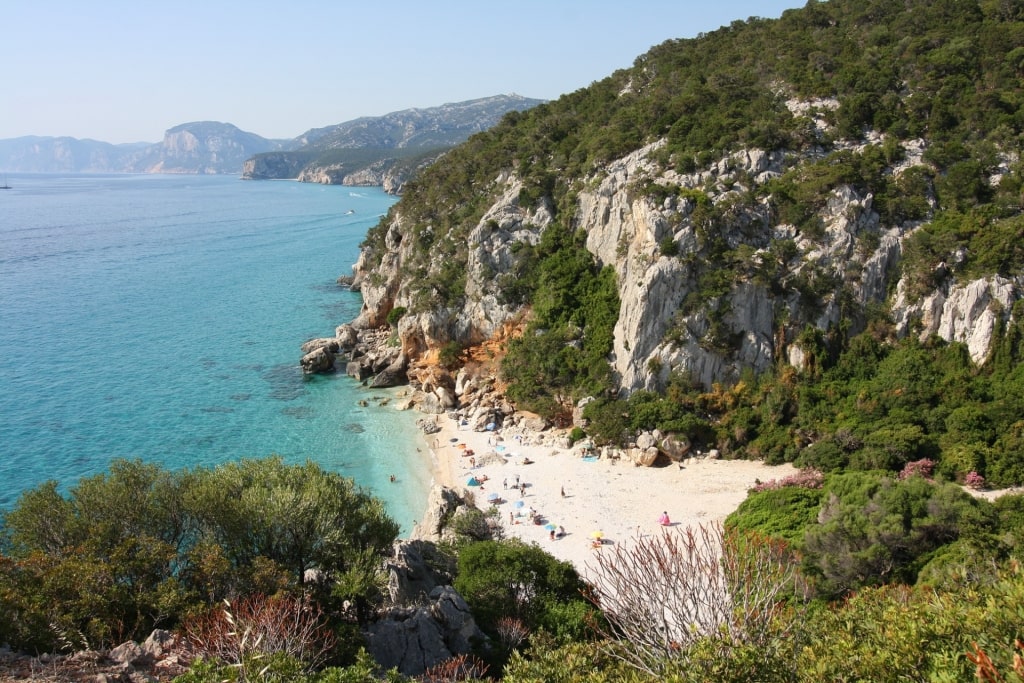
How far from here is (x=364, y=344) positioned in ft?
145

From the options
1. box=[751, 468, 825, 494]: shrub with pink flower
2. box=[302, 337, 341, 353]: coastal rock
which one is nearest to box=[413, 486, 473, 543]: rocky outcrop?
box=[751, 468, 825, 494]: shrub with pink flower

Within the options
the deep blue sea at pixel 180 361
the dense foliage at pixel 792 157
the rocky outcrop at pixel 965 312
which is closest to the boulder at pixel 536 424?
the dense foliage at pixel 792 157

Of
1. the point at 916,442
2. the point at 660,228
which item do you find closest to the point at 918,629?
the point at 916,442

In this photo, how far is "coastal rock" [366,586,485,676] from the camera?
1327 centimetres

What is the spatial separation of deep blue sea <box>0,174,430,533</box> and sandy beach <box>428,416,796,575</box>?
2.75 m

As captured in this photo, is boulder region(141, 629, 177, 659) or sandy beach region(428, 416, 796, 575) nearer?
boulder region(141, 629, 177, 659)

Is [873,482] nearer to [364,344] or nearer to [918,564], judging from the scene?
[918,564]

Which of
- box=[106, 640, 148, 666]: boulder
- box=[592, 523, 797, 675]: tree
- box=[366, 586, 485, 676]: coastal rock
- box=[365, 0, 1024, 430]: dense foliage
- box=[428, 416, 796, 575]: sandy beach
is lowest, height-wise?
box=[428, 416, 796, 575]: sandy beach

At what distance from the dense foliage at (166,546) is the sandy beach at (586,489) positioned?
818cm

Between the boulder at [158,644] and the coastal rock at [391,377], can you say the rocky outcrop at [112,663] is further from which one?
the coastal rock at [391,377]

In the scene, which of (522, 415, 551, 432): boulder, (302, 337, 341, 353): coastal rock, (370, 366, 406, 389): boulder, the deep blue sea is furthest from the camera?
(302, 337, 341, 353): coastal rock

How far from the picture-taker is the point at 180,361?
42.4 metres

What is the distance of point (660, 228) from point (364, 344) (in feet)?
72.8

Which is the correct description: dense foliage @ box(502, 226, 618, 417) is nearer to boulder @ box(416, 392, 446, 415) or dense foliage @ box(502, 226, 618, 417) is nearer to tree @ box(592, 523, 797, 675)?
boulder @ box(416, 392, 446, 415)
